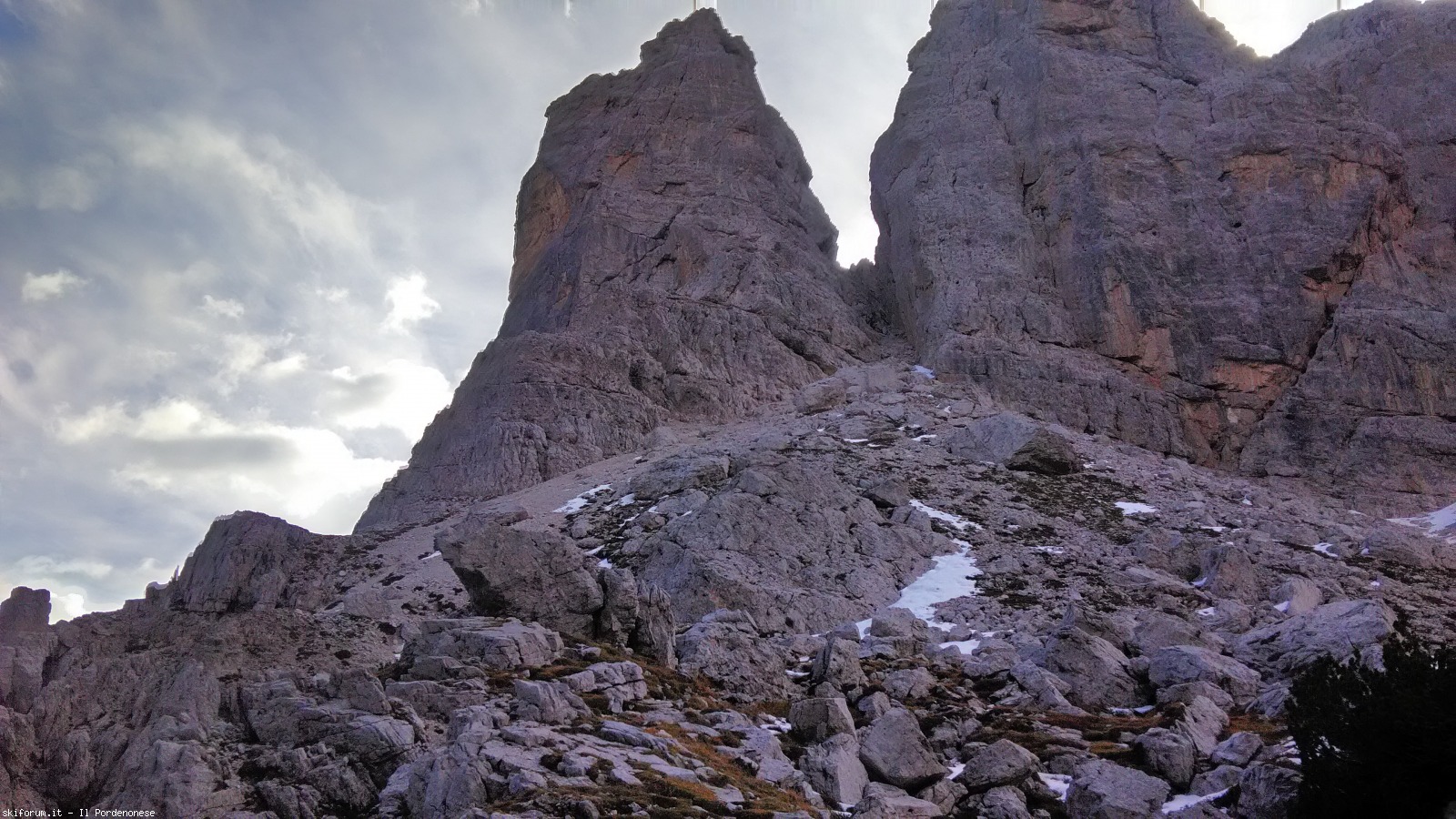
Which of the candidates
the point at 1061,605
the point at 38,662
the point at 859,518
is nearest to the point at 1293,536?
the point at 1061,605

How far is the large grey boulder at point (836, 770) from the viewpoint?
2408 centimetres

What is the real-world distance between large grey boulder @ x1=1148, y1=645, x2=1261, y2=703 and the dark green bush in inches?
376

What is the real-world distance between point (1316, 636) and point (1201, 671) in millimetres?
4813

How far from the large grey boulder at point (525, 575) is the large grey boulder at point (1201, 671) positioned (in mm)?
17073

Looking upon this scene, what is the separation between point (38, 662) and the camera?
27.5 meters

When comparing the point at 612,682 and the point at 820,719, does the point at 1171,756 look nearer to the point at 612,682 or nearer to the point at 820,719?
the point at 820,719

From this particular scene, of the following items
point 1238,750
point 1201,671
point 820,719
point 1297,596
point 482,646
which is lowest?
point 1238,750

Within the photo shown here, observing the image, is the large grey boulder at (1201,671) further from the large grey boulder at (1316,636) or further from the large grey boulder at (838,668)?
the large grey boulder at (838,668)

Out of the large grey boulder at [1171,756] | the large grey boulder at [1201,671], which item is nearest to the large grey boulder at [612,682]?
the large grey boulder at [1171,756]

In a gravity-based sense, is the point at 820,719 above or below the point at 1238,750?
above

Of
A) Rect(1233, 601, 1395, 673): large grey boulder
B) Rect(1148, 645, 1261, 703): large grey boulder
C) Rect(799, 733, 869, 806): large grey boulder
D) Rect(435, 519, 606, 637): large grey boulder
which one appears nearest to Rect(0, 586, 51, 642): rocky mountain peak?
Rect(435, 519, 606, 637): large grey boulder

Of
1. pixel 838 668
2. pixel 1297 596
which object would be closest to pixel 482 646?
pixel 838 668

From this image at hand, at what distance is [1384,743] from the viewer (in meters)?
19.8

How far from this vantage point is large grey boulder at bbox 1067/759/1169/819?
23.3 m
